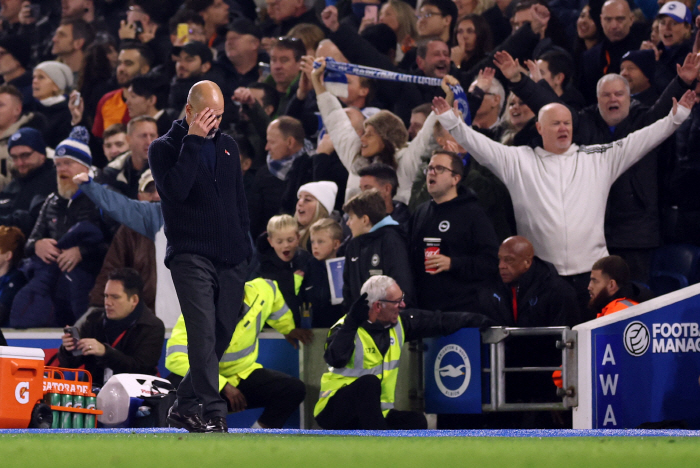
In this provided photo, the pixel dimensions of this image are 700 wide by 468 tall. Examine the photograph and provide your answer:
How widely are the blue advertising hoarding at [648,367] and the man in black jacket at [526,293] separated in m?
0.75

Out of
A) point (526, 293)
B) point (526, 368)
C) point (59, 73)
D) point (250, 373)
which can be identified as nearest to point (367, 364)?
point (250, 373)

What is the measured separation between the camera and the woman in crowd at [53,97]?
1243 cm

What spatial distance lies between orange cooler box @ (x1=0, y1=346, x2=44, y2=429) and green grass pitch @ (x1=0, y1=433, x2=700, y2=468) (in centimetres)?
248

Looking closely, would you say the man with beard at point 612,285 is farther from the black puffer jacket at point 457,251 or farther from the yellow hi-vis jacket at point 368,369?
the yellow hi-vis jacket at point 368,369

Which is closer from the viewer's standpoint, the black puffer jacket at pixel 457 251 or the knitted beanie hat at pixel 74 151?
the black puffer jacket at pixel 457 251

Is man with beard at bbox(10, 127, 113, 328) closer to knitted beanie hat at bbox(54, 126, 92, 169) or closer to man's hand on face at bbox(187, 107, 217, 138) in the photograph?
knitted beanie hat at bbox(54, 126, 92, 169)

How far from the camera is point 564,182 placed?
8656 mm

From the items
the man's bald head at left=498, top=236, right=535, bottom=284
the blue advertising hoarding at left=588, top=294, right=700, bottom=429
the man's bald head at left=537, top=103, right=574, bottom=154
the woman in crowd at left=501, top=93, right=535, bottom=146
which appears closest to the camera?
the blue advertising hoarding at left=588, top=294, right=700, bottom=429

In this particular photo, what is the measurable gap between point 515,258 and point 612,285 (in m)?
0.75

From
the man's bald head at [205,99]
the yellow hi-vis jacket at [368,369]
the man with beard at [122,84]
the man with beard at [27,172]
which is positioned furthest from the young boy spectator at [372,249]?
the man with beard at [122,84]

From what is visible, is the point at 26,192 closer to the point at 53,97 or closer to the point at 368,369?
the point at 53,97

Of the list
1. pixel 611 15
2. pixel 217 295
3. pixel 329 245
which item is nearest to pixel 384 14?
pixel 611 15

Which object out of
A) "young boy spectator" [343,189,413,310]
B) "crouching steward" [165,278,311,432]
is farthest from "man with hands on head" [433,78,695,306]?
"crouching steward" [165,278,311,432]

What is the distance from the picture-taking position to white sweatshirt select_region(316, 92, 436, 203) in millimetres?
9266
